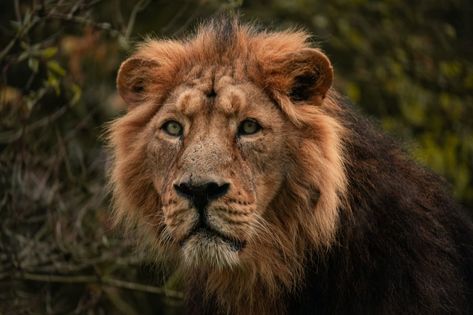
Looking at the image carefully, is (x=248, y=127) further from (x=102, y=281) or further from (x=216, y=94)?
(x=102, y=281)

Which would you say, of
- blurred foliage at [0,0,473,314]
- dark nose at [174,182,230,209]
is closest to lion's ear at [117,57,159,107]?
dark nose at [174,182,230,209]

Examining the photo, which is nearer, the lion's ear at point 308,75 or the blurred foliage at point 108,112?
the lion's ear at point 308,75

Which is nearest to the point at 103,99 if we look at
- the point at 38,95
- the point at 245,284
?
the point at 38,95

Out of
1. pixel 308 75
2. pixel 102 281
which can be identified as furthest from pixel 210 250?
pixel 102 281

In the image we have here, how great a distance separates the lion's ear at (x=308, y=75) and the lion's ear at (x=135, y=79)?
865mm

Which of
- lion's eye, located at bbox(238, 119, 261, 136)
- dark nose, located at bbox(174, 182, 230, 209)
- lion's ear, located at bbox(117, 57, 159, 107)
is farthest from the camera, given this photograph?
lion's ear, located at bbox(117, 57, 159, 107)

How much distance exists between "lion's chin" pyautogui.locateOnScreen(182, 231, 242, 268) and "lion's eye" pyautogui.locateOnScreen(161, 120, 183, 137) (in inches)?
26.2

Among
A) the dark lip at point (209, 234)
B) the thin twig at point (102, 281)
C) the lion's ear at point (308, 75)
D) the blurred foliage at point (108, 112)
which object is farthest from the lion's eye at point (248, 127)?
the thin twig at point (102, 281)

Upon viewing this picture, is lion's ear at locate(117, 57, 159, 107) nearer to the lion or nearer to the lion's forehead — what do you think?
the lion

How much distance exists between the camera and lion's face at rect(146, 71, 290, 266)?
16.9 ft

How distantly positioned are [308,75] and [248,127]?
0.46 metres

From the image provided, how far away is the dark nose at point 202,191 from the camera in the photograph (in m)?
5.06

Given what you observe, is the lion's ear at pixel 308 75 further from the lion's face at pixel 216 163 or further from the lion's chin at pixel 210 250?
the lion's chin at pixel 210 250

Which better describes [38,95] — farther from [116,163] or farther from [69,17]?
[116,163]
